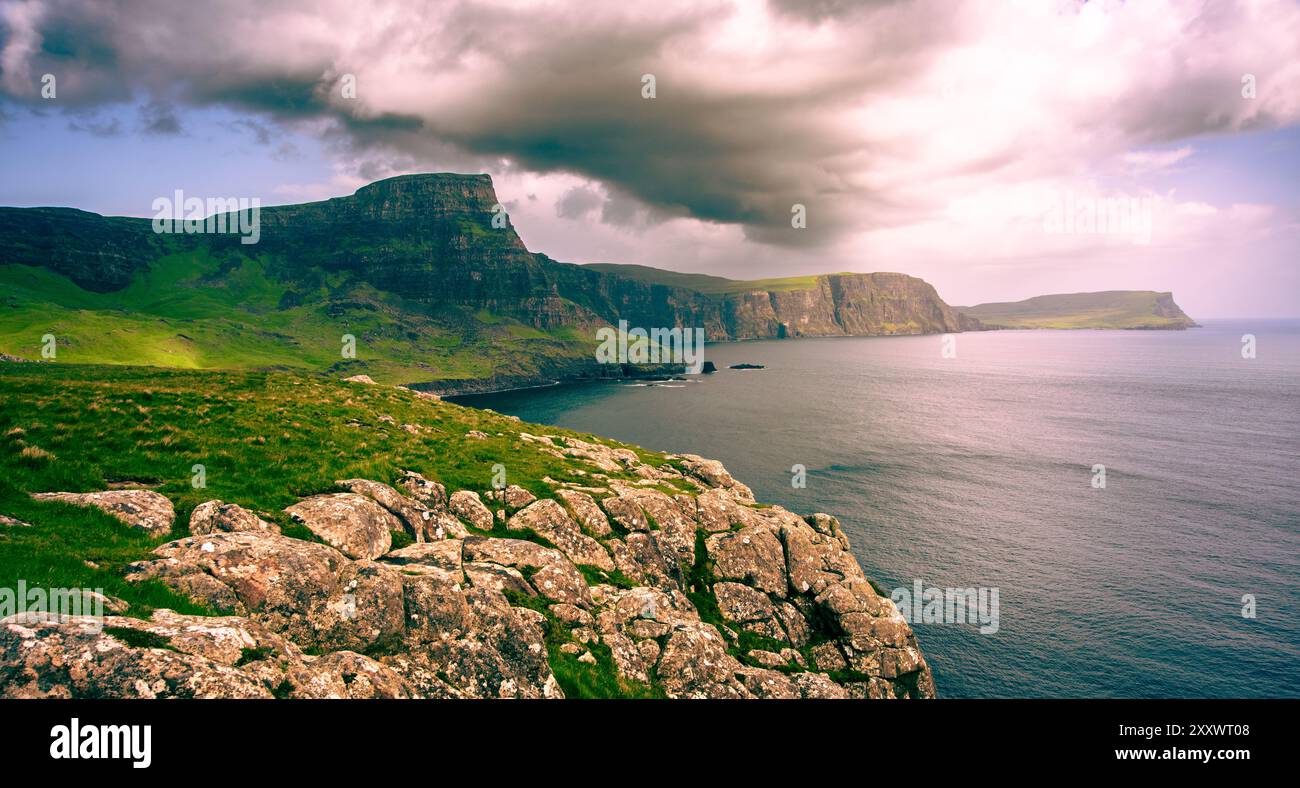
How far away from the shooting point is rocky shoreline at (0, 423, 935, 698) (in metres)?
11.7

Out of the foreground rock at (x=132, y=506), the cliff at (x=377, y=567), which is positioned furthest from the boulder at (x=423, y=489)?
the foreground rock at (x=132, y=506)

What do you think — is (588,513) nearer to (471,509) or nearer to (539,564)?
(471,509)

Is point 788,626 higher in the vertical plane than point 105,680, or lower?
lower

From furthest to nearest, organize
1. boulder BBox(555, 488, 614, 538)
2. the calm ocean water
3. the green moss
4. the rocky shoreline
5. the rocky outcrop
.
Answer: the calm ocean water, boulder BBox(555, 488, 614, 538), the rocky outcrop, the rocky shoreline, the green moss

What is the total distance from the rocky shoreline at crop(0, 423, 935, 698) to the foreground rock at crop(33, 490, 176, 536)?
8 cm

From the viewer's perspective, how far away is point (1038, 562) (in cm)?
6688

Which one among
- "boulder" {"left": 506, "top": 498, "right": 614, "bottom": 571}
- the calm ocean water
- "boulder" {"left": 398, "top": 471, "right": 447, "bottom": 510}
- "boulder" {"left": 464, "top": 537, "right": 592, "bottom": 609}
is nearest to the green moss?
A: "boulder" {"left": 464, "top": 537, "right": 592, "bottom": 609}

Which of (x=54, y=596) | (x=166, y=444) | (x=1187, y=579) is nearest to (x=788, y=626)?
(x=54, y=596)

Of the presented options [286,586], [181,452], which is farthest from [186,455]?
[286,586]

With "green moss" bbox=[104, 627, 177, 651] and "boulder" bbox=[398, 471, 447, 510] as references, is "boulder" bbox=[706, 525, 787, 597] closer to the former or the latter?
"boulder" bbox=[398, 471, 447, 510]

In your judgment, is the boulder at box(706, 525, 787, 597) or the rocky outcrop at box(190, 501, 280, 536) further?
the boulder at box(706, 525, 787, 597)

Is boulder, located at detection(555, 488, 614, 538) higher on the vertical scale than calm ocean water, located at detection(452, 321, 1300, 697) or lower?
higher
